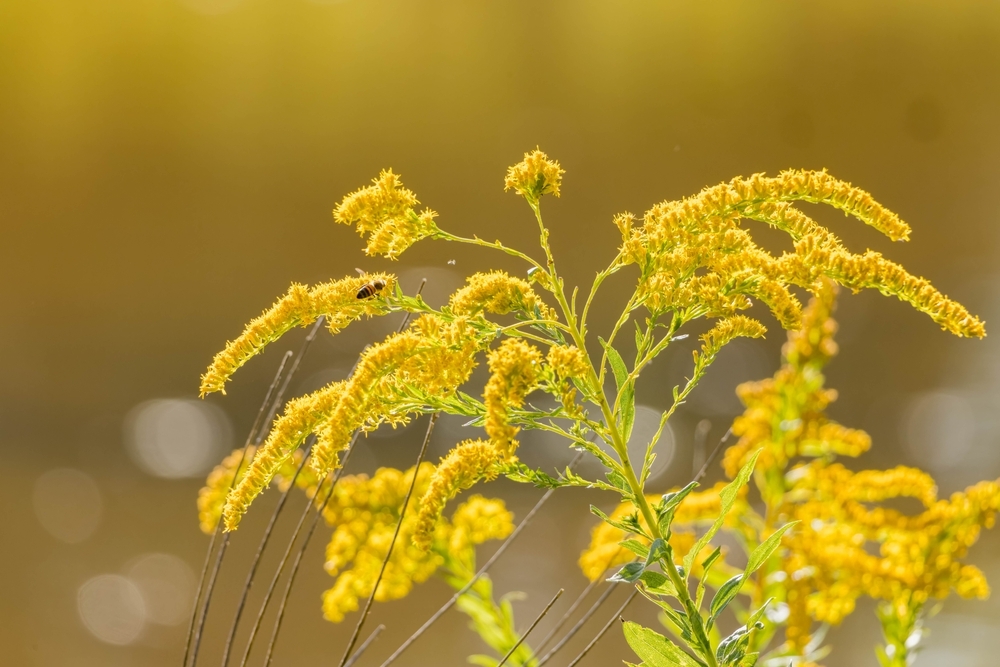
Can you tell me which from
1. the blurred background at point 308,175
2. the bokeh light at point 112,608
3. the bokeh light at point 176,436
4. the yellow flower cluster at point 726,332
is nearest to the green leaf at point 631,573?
the yellow flower cluster at point 726,332

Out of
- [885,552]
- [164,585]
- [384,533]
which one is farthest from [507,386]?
[164,585]

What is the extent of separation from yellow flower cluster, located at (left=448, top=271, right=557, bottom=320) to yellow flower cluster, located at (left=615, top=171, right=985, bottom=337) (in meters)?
0.06

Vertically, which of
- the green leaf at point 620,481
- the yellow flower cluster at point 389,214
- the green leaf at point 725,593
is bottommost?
the green leaf at point 725,593

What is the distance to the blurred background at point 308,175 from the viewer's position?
4.18ft

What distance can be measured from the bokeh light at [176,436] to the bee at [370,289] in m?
1.05

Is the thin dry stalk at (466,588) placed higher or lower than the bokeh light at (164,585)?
lower

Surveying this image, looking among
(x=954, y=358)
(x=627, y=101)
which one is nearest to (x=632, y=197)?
(x=627, y=101)

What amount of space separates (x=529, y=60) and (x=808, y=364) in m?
0.89

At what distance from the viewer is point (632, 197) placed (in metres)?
1.32

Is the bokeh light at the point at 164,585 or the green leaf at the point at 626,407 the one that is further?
the bokeh light at the point at 164,585

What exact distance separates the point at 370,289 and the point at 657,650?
0.81 feet

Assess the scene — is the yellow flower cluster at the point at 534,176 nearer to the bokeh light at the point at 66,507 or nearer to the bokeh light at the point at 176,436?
the bokeh light at the point at 176,436

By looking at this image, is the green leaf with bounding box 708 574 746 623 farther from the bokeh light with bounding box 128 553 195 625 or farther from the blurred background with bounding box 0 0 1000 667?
the bokeh light with bounding box 128 553 195 625

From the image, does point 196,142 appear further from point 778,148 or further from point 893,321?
point 893,321
